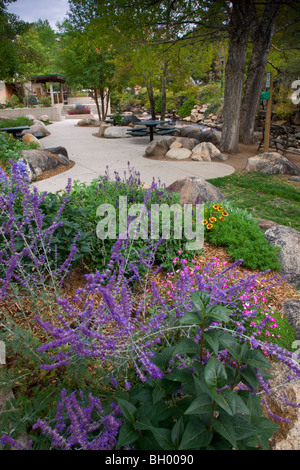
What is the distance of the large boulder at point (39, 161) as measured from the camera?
8.64 m

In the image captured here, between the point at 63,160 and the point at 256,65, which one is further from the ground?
the point at 256,65

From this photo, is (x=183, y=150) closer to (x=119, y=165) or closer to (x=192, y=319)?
(x=119, y=165)

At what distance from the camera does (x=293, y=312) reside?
296 cm

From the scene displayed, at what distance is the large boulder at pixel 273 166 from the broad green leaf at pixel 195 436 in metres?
8.94

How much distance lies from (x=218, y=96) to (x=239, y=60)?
Answer: 50.2 feet

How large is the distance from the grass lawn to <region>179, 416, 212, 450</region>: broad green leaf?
15.6 feet

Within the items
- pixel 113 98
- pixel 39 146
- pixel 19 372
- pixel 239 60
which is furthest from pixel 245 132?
pixel 113 98

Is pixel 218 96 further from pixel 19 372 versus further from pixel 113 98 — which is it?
pixel 19 372

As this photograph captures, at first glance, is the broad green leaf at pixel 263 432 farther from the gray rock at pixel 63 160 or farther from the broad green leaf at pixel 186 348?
the gray rock at pixel 63 160

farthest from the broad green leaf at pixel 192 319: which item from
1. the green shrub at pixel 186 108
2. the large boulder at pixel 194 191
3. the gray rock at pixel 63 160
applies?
the green shrub at pixel 186 108

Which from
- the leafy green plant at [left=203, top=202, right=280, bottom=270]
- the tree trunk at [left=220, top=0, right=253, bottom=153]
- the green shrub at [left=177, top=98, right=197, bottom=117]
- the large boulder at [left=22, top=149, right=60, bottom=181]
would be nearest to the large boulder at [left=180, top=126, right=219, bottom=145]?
the tree trunk at [left=220, top=0, right=253, bottom=153]

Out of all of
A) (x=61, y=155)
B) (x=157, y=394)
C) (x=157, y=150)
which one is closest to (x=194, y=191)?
(x=157, y=394)

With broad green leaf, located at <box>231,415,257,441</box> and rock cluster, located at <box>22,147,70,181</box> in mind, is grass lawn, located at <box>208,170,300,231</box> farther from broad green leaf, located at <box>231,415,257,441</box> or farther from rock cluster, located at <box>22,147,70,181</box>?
broad green leaf, located at <box>231,415,257,441</box>

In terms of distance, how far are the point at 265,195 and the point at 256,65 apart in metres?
7.37
